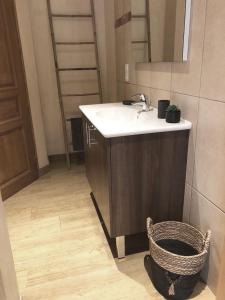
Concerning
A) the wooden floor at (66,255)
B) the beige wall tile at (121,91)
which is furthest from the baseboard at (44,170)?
the beige wall tile at (121,91)

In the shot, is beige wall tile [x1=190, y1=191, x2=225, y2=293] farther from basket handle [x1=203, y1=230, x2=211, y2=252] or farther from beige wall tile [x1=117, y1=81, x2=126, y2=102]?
beige wall tile [x1=117, y1=81, x2=126, y2=102]

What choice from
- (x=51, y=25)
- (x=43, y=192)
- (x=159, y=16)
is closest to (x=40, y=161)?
(x=43, y=192)

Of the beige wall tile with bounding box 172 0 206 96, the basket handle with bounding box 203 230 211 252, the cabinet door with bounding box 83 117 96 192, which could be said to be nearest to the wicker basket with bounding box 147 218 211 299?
the basket handle with bounding box 203 230 211 252

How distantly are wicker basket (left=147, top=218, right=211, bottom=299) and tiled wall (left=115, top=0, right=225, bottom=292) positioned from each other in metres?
0.07

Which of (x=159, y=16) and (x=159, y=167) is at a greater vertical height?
(x=159, y=16)

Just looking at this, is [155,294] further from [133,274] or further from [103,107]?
[103,107]

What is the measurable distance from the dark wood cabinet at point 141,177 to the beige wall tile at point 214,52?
0.96 feet

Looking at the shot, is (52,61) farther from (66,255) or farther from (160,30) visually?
(66,255)

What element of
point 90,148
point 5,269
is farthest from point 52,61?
point 5,269

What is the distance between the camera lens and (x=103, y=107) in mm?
1915

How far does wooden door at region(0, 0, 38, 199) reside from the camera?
2107 mm

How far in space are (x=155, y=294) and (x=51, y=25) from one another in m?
2.55

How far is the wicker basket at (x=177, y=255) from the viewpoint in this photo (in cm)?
113

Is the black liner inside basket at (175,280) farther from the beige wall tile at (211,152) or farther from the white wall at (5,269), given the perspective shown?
the white wall at (5,269)
